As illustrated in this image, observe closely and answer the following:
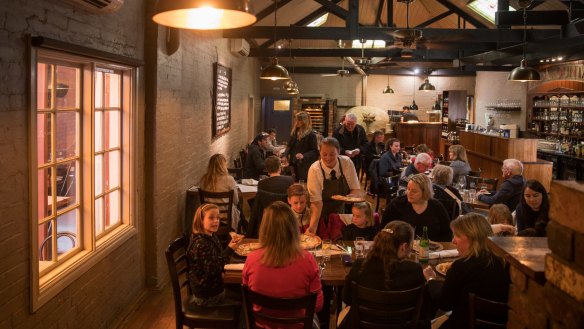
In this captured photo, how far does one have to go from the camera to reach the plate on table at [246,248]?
4.23 meters

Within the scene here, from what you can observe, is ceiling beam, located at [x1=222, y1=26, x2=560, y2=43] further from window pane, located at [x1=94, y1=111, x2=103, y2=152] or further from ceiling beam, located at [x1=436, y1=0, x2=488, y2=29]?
window pane, located at [x1=94, y1=111, x2=103, y2=152]

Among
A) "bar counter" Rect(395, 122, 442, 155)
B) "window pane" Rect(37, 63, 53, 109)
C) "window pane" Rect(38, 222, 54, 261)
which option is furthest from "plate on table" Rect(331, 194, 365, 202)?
"bar counter" Rect(395, 122, 442, 155)

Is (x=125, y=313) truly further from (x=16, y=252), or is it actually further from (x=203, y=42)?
(x=203, y=42)

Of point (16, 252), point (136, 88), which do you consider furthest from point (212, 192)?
point (16, 252)

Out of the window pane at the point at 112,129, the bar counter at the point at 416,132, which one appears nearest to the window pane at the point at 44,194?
the window pane at the point at 112,129

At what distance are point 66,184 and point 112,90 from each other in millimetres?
1124

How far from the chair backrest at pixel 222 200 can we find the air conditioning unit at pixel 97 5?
2580 millimetres

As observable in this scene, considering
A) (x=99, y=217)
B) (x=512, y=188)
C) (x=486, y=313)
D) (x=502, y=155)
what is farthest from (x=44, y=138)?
(x=502, y=155)

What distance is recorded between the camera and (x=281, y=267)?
3.25 m

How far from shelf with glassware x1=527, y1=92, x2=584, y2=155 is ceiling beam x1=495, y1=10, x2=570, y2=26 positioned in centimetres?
500

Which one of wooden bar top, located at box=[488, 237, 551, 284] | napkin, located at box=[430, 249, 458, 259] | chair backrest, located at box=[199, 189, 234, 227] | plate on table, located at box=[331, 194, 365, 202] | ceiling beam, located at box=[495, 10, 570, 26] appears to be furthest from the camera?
ceiling beam, located at box=[495, 10, 570, 26]

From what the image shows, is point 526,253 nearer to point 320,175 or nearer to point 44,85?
point 44,85

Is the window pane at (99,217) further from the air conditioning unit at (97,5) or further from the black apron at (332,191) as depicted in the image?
the black apron at (332,191)

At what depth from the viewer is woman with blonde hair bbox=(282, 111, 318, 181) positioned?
8.38m
